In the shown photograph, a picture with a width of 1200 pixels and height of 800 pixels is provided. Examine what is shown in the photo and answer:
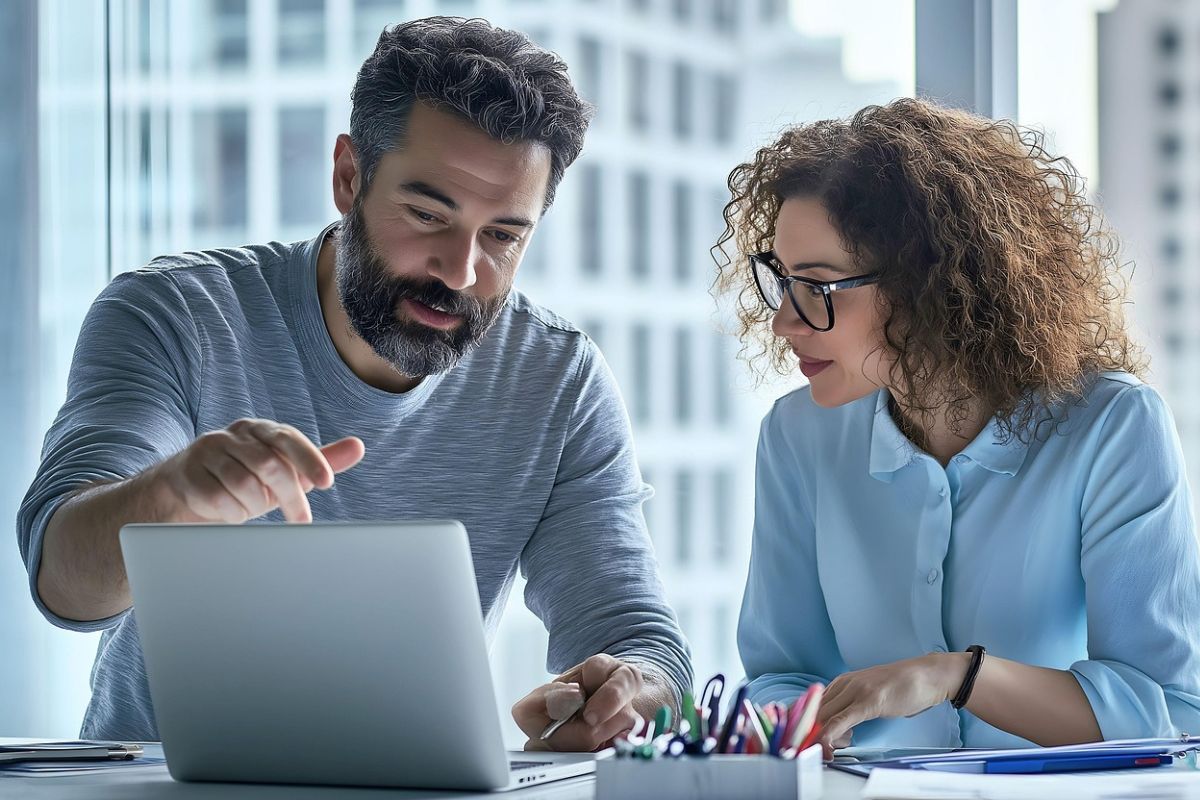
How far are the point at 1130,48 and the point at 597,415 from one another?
107cm

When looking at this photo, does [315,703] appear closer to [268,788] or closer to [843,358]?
[268,788]

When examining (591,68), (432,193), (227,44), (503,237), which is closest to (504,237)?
(503,237)

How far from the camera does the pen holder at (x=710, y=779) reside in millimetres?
757

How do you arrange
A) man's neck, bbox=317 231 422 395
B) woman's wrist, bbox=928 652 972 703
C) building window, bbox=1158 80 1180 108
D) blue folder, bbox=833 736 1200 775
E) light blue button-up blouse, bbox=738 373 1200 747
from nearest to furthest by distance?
blue folder, bbox=833 736 1200 775 < woman's wrist, bbox=928 652 972 703 < light blue button-up blouse, bbox=738 373 1200 747 < man's neck, bbox=317 231 422 395 < building window, bbox=1158 80 1180 108

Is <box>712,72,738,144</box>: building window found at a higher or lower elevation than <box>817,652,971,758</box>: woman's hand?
higher

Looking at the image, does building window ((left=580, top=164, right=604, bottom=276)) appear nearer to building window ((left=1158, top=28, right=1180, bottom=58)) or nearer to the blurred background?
the blurred background

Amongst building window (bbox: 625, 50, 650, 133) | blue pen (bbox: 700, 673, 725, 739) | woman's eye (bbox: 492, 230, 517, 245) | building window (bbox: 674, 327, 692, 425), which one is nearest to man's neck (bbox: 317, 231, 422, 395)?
woman's eye (bbox: 492, 230, 517, 245)

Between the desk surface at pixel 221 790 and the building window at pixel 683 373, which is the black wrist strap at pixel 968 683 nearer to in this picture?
the desk surface at pixel 221 790

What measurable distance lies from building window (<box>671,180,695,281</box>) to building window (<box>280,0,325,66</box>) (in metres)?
0.78

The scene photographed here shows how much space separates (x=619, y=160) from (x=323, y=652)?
4.81ft

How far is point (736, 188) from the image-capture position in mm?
1861

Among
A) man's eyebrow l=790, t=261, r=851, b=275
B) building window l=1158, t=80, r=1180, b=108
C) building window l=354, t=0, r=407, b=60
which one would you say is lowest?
man's eyebrow l=790, t=261, r=851, b=275

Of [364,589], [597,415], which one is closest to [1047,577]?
[597,415]

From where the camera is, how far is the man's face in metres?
1.51
